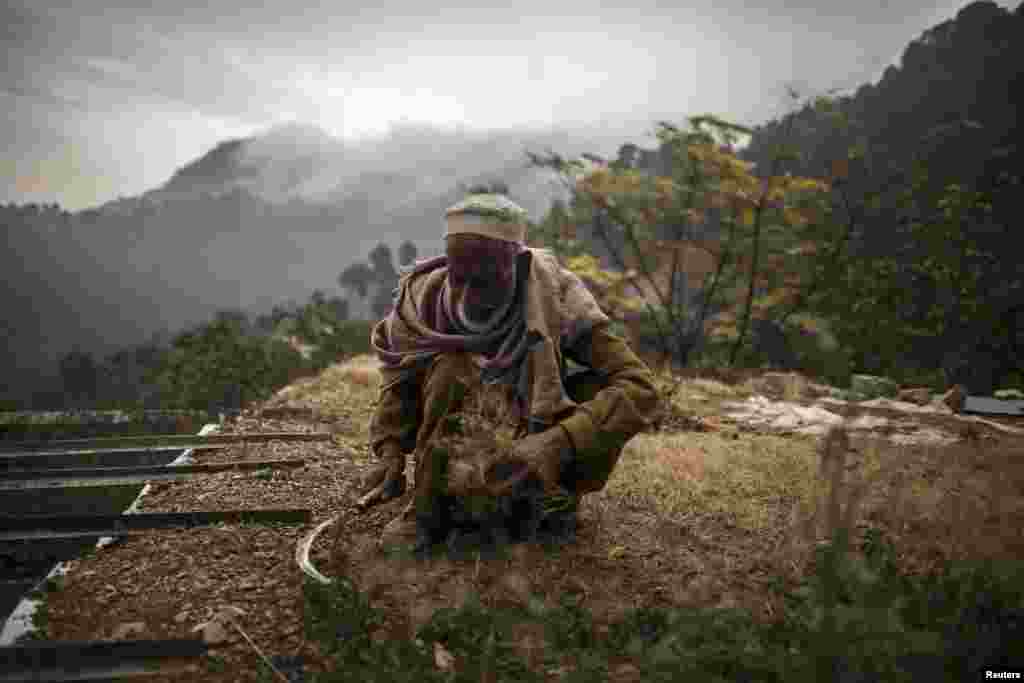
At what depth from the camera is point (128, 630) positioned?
2.34m

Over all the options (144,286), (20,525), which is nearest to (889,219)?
(20,525)

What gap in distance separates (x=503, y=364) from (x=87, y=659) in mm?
1819

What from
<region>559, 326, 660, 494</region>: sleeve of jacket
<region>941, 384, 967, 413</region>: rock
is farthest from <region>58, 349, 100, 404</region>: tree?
<region>941, 384, 967, 413</region>: rock

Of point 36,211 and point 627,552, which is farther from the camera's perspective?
point 36,211

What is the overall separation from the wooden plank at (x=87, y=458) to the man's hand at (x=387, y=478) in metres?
2.43

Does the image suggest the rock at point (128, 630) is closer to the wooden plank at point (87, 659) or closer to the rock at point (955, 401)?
the wooden plank at point (87, 659)

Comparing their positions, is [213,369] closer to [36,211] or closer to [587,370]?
[587,370]

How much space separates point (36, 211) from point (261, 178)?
118581 mm

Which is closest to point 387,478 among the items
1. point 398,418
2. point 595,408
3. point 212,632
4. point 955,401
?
point 398,418

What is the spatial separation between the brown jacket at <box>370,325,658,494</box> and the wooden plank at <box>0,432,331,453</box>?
2.45 meters

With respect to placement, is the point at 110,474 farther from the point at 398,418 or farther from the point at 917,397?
the point at 917,397

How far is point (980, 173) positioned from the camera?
1296 centimetres

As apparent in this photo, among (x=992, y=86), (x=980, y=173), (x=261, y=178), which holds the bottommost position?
(x=980, y=173)

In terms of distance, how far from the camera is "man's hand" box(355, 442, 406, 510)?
2818 millimetres
